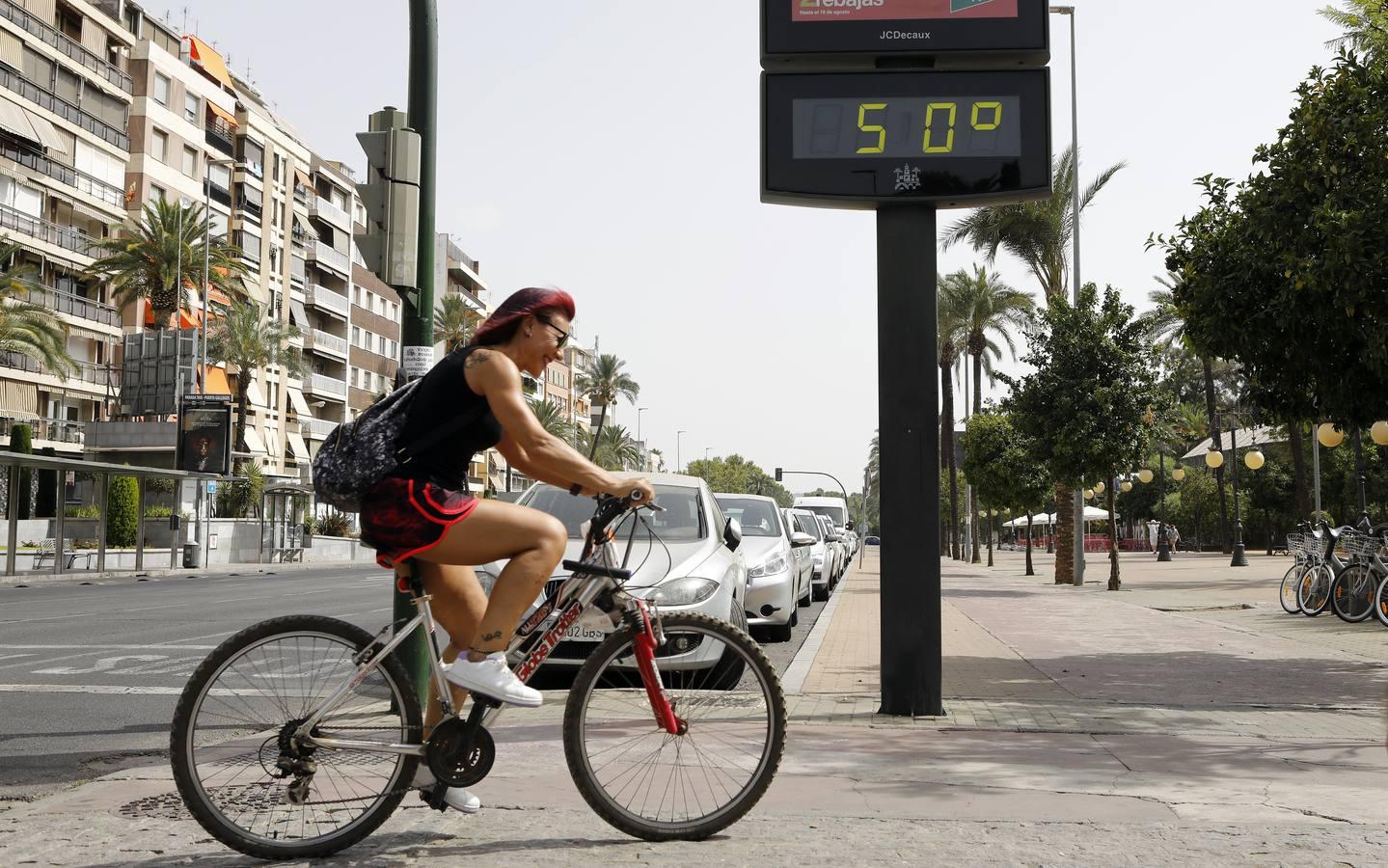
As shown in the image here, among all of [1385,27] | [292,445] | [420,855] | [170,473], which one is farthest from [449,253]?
[420,855]

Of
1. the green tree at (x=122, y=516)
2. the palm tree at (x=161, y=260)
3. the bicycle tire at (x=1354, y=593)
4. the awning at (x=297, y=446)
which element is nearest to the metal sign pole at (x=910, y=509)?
the bicycle tire at (x=1354, y=593)

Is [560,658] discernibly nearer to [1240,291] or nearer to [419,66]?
[419,66]

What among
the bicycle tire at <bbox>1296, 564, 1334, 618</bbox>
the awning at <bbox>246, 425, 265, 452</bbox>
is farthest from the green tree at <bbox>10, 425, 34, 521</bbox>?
the bicycle tire at <bbox>1296, 564, 1334, 618</bbox>

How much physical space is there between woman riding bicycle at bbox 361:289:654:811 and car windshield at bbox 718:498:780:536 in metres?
11.4

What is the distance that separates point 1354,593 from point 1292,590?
1.70m

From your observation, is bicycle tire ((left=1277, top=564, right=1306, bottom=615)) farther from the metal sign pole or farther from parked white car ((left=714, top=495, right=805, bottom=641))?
the metal sign pole

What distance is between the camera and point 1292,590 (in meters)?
19.0

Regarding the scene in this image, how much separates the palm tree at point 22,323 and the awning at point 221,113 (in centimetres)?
1778

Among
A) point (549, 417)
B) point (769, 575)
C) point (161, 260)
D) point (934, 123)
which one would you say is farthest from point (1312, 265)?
point (549, 417)

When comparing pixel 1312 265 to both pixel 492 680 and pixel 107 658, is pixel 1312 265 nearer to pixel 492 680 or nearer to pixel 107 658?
pixel 492 680

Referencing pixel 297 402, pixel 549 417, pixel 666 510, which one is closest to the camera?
pixel 666 510

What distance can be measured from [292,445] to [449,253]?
36508 mm

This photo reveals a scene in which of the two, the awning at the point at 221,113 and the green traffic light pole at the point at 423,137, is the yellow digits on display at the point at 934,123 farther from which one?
the awning at the point at 221,113

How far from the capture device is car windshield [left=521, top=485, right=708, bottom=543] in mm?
10086
